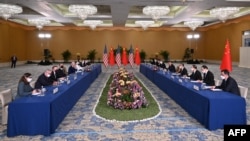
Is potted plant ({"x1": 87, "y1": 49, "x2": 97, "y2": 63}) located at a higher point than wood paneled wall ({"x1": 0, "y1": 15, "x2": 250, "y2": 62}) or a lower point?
lower

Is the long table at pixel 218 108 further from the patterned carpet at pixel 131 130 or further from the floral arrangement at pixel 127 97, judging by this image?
the floral arrangement at pixel 127 97

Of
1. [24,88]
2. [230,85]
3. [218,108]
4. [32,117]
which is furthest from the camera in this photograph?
[230,85]

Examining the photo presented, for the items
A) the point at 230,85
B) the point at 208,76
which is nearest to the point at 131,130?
the point at 230,85

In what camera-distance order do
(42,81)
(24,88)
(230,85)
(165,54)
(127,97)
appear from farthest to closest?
(165,54) < (42,81) < (127,97) < (230,85) < (24,88)

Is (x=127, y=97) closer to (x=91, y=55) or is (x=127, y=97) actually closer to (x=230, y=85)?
(x=230, y=85)

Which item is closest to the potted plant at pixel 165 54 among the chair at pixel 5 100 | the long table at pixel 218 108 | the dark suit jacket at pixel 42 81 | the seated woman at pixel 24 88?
the dark suit jacket at pixel 42 81

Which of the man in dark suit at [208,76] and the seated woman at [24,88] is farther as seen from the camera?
the man in dark suit at [208,76]

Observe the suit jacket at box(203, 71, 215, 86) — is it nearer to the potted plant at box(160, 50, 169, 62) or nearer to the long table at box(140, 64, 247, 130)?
the long table at box(140, 64, 247, 130)

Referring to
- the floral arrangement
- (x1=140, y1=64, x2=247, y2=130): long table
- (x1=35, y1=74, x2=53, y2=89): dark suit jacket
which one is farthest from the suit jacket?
(x1=35, y1=74, x2=53, y2=89): dark suit jacket

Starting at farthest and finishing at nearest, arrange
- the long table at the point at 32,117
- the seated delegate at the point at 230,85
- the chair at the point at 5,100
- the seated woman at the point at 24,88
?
1. the seated delegate at the point at 230,85
2. the seated woman at the point at 24,88
3. the chair at the point at 5,100
4. the long table at the point at 32,117

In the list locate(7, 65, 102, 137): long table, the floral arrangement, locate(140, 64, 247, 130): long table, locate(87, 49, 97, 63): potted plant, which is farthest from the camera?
locate(87, 49, 97, 63): potted plant

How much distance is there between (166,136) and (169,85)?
362 cm

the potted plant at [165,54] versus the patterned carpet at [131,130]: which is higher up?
the potted plant at [165,54]

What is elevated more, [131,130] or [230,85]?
[230,85]
